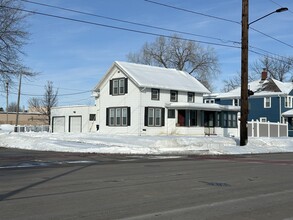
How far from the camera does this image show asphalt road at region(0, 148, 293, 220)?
321 inches

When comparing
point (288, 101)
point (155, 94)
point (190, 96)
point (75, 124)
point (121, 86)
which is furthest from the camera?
point (288, 101)

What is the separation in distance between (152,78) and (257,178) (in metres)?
31.6

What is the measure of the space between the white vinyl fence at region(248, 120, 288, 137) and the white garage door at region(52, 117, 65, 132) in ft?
72.3

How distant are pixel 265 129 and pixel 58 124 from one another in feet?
80.4

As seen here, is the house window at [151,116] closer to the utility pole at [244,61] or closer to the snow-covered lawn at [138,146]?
the snow-covered lawn at [138,146]

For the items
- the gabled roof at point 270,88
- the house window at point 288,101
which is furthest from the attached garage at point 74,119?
the house window at point 288,101

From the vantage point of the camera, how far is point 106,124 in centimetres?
4525

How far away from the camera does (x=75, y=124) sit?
50219mm

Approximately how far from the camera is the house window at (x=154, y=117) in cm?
4241

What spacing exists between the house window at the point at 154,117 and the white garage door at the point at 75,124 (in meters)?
10.9

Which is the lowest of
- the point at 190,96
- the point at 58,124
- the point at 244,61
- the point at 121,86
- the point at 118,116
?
the point at 58,124

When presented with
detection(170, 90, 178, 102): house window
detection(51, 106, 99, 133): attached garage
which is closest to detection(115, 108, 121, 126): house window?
detection(51, 106, 99, 133): attached garage

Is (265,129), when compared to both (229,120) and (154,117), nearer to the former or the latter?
(229,120)

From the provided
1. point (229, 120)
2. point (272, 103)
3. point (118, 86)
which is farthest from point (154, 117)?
point (272, 103)
